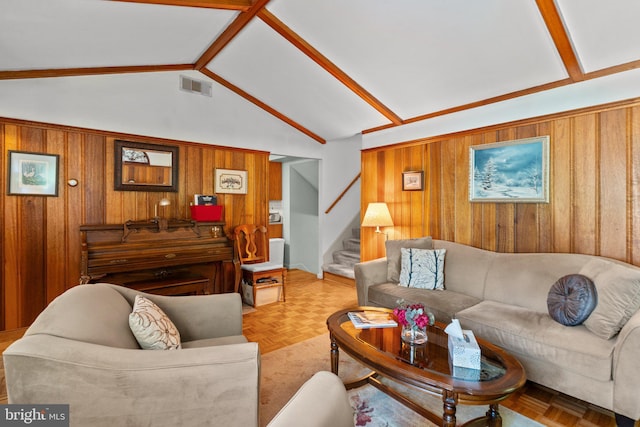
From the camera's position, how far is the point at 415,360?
1.64 m

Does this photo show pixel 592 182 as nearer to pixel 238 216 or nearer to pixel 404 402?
pixel 404 402

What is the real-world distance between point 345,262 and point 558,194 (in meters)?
3.16

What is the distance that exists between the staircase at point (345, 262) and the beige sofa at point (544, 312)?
1.65m

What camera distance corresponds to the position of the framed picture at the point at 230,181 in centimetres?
414

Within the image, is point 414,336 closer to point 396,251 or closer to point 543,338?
point 543,338

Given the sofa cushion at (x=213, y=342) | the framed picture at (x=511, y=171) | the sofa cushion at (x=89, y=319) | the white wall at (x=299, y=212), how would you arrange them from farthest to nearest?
the white wall at (x=299, y=212) < the framed picture at (x=511, y=171) < the sofa cushion at (x=213, y=342) < the sofa cushion at (x=89, y=319)

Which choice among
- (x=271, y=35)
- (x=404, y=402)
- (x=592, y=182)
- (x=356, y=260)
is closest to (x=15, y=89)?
(x=271, y=35)

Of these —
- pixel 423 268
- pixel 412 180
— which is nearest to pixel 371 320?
pixel 423 268

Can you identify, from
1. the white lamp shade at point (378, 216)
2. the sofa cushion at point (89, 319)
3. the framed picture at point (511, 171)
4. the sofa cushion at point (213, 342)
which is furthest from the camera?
the white lamp shade at point (378, 216)

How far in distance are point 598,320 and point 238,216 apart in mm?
3813

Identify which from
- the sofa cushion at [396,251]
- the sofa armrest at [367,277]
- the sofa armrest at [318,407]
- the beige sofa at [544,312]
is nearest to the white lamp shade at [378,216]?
the sofa cushion at [396,251]

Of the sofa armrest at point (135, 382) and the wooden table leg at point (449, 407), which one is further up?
the sofa armrest at point (135, 382)

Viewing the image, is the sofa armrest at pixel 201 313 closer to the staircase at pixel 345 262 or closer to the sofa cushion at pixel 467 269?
the sofa cushion at pixel 467 269

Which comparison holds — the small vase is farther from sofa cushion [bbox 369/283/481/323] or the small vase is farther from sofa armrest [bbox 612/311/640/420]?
sofa armrest [bbox 612/311/640/420]
